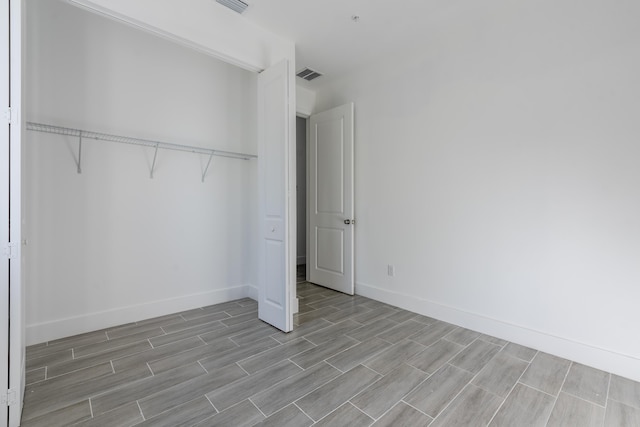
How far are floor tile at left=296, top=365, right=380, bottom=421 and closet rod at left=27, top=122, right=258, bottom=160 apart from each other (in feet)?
8.97

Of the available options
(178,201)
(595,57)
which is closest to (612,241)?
(595,57)

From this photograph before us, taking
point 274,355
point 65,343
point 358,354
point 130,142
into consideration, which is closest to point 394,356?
point 358,354

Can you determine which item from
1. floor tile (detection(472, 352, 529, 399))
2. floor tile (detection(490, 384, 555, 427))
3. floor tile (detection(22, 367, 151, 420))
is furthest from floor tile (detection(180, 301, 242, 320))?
floor tile (detection(490, 384, 555, 427))

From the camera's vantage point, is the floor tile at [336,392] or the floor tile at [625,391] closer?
the floor tile at [336,392]

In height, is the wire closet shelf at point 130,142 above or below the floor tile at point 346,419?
above

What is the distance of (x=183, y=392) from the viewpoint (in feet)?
6.17

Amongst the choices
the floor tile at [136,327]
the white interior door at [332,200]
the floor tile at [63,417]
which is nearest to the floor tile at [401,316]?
the white interior door at [332,200]

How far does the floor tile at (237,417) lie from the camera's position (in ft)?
5.24

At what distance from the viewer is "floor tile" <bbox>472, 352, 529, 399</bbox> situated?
1.95 meters

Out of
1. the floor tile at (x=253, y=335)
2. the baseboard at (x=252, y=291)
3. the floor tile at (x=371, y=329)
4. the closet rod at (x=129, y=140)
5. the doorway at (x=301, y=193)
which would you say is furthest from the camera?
the doorway at (x=301, y=193)

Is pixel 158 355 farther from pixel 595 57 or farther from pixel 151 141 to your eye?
pixel 595 57

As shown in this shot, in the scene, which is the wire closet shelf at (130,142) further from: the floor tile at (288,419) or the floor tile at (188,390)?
the floor tile at (288,419)

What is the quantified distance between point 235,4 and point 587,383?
13.2 feet

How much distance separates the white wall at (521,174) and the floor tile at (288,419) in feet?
6.52
